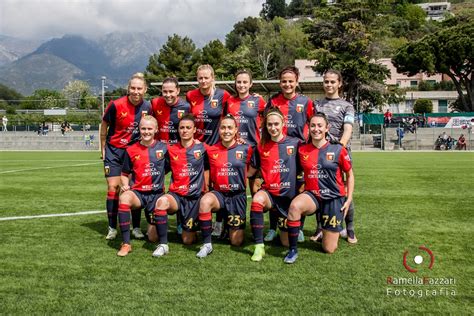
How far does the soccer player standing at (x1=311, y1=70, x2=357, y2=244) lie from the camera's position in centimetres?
518

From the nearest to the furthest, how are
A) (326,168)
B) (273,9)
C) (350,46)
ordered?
(326,168)
(350,46)
(273,9)

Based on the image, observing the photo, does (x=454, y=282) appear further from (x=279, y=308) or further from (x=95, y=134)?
(x=95, y=134)

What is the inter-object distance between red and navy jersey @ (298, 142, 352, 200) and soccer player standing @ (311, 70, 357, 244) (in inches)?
12.9

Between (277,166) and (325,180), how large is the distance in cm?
55

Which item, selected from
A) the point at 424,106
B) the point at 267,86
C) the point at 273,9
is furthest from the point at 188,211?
the point at 273,9

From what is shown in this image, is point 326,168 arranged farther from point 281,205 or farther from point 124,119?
point 124,119

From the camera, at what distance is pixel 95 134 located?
3759 cm

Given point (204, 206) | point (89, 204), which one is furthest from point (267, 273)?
point (89, 204)

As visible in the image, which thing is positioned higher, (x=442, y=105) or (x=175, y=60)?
(x=175, y=60)

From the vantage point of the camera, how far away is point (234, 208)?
5074mm

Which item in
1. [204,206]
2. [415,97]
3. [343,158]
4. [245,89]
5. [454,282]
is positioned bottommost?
[454,282]

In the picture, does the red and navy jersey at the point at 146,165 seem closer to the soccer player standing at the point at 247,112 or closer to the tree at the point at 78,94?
the soccer player standing at the point at 247,112

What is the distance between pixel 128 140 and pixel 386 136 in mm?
27941

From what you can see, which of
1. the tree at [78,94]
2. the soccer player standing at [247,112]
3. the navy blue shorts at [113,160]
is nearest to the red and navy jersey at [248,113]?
the soccer player standing at [247,112]
